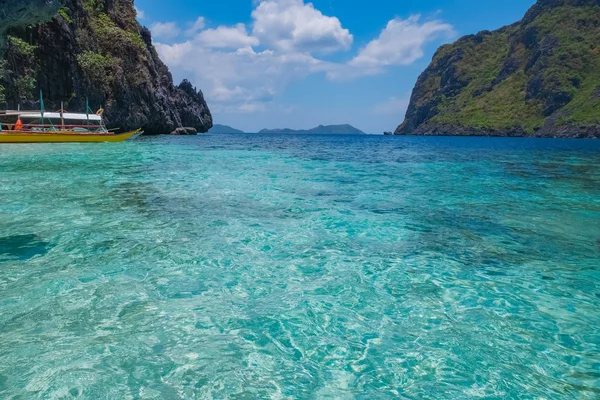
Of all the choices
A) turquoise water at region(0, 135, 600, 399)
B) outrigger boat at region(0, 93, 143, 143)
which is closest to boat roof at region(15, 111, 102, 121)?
outrigger boat at region(0, 93, 143, 143)

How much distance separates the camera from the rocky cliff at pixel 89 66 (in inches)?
1747

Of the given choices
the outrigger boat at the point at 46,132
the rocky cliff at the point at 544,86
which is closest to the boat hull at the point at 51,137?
the outrigger boat at the point at 46,132

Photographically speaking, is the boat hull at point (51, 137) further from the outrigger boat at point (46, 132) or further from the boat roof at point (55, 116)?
the boat roof at point (55, 116)

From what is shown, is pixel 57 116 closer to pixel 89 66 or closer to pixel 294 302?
pixel 89 66

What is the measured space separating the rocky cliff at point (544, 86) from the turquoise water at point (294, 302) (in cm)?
13665

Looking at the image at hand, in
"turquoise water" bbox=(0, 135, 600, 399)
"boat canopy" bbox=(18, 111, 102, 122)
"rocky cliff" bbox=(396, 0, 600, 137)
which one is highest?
"rocky cliff" bbox=(396, 0, 600, 137)

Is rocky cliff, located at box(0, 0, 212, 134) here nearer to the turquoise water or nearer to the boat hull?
the boat hull

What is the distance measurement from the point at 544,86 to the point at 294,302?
183 m

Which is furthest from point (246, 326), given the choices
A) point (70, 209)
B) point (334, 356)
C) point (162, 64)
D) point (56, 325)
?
point (162, 64)

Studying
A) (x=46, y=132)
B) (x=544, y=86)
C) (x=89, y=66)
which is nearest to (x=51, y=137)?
(x=46, y=132)

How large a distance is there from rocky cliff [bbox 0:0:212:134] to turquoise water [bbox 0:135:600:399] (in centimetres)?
3620

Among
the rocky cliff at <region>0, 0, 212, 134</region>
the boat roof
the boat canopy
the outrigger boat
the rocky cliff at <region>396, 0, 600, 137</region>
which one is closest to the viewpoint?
the outrigger boat

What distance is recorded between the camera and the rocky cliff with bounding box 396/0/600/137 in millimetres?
131875

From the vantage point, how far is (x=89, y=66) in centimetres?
5281
